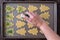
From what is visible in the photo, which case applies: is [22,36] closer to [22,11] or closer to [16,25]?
[16,25]

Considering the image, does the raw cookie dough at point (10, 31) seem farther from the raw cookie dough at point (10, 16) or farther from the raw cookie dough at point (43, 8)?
the raw cookie dough at point (43, 8)

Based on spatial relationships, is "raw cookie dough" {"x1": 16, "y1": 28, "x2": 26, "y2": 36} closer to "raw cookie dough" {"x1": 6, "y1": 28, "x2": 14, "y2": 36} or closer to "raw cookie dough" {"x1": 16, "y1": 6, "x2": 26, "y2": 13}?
"raw cookie dough" {"x1": 6, "y1": 28, "x2": 14, "y2": 36}

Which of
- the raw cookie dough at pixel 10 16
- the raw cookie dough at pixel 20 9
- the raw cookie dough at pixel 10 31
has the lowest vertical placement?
the raw cookie dough at pixel 10 31

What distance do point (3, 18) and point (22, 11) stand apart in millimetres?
178

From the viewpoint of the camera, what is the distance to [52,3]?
1210mm

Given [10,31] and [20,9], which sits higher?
[20,9]

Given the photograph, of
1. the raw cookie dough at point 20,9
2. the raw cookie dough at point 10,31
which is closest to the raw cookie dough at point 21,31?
the raw cookie dough at point 10,31

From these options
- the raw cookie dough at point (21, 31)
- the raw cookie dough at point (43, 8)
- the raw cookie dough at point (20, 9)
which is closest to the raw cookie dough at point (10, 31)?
the raw cookie dough at point (21, 31)

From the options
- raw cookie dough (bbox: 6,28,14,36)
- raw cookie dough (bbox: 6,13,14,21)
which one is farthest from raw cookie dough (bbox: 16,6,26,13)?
raw cookie dough (bbox: 6,28,14,36)

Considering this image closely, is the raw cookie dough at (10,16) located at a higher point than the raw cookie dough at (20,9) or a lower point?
lower

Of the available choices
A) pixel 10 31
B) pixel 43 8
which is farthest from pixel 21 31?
pixel 43 8

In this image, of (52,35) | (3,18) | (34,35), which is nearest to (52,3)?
(34,35)

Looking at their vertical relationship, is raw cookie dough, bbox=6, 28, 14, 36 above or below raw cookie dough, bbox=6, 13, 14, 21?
below

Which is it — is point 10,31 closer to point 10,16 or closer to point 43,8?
point 10,16
